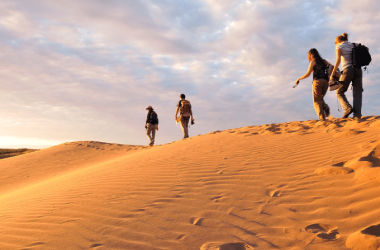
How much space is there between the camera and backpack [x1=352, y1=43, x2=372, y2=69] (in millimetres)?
7148

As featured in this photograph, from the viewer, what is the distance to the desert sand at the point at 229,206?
268 centimetres

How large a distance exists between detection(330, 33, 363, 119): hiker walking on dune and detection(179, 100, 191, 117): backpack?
6204mm

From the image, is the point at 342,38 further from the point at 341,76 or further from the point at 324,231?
the point at 324,231

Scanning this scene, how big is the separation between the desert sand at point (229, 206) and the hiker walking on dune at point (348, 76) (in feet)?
6.69

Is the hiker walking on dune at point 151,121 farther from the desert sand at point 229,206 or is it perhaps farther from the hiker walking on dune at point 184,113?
the desert sand at point 229,206

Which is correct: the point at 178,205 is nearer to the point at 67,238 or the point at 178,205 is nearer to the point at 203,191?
the point at 203,191

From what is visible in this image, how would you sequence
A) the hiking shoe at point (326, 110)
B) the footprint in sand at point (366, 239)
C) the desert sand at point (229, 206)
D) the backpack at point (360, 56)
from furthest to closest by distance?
1. the hiking shoe at point (326, 110)
2. the backpack at point (360, 56)
3. the desert sand at point (229, 206)
4. the footprint in sand at point (366, 239)

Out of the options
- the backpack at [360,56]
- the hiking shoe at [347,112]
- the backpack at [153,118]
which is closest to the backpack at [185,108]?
the backpack at [153,118]

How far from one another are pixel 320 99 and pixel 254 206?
20.1 feet

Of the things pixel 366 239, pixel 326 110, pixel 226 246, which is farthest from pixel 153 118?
pixel 366 239

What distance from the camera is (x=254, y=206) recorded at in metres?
3.37

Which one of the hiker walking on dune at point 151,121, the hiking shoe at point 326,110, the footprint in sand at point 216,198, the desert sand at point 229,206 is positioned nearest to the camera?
the desert sand at point 229,206

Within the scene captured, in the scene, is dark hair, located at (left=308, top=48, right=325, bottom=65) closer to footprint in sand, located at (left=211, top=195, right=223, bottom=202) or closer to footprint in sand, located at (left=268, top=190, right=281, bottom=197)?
footprint in sand, located at (left=268, top=190, right=281, bottom=197)

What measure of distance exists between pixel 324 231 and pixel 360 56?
623 cm
